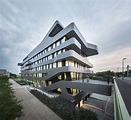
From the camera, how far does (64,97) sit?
15.0m

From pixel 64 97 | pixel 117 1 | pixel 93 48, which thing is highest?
pixel 117 1

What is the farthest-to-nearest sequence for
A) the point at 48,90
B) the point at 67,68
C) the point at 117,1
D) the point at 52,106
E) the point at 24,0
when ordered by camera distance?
the point at 48,90 < the point at 67,68 < the point at 24,0 < the point at 117,1 < the point at 52,106

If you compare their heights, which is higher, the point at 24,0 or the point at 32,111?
the point at 24,0

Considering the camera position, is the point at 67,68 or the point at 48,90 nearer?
the point at 67,68

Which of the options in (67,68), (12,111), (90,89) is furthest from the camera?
(67,68)

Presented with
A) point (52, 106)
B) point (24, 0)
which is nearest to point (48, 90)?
point (52, 106)

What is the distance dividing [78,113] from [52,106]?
3.38 metres

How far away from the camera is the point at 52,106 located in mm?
9484

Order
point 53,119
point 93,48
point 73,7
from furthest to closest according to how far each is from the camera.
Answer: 1. point 93,48
2. point 73,7
3. point 53,119

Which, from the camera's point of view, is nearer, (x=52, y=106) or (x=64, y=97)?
(x=52, y=106)

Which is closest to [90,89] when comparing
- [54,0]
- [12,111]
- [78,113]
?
[78,113]

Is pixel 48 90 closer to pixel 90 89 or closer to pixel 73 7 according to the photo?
pixel 90 89

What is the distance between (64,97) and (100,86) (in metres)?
7.43

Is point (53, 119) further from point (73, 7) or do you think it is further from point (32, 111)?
point (73, 7)
